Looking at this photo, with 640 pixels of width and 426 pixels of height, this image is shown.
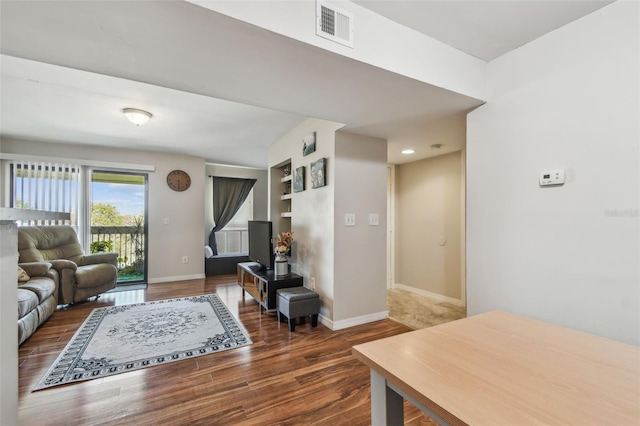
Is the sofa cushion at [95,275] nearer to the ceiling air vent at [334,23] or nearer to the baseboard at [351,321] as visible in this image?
the baseboard at [351,321]

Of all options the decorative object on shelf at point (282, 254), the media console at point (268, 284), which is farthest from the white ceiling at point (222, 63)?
the media console at point (268, 284)

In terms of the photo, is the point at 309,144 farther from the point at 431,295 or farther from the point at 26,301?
the point at 26,301

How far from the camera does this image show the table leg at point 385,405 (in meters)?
0.80

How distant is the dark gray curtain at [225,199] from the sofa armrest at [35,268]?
9.83 feet

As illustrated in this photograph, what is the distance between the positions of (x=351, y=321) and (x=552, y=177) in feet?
7.07

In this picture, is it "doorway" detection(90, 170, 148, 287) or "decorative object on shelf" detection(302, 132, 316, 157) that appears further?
"doorway" detection(90, 170, 148, 287)

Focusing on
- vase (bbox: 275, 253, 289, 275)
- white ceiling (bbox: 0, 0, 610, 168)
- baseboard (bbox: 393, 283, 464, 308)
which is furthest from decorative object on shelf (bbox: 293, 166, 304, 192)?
baseboard (bbox: 393, 283, 464, 308)

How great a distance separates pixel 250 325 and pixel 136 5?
8.97 ft

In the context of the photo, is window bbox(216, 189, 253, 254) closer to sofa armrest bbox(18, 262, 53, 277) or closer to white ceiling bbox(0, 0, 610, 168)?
sofa armrest bbox(18, 262, 53, 277)

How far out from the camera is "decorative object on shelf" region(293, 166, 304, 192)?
134 inches

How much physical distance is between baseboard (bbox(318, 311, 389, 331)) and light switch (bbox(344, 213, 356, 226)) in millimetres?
1028

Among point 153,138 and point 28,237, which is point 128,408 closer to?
point 28,237

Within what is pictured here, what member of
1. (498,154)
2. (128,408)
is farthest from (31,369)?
(498,154)

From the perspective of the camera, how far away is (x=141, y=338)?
257cm
